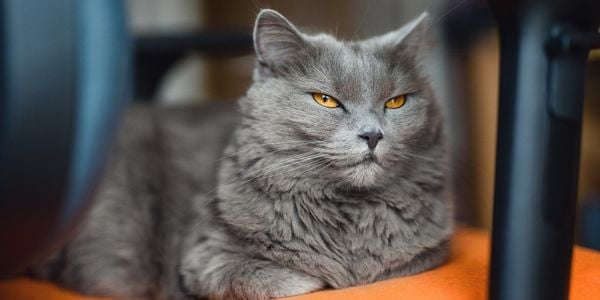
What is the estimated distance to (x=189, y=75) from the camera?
3.23 metres

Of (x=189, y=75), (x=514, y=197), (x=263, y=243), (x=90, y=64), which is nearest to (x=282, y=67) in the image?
(x=263, y=243)

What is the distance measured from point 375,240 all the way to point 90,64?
62 centimetres

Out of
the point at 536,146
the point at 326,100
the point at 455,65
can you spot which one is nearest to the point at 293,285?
the point at 326,100

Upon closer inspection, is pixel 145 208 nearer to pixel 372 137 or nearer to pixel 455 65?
pixel 372 137

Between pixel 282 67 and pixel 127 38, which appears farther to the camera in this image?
pixel 282 67

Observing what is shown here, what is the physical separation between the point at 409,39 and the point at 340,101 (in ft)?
0.57

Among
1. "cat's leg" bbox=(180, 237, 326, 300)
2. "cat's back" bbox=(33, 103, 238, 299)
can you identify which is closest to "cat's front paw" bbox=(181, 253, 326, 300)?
"cat's leg" bbox=(180, 237, 326, 300)

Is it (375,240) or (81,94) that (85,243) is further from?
(81,94)

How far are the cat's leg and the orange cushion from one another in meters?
0.03

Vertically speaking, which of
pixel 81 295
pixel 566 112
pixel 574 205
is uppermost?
Result: pixel 566 112

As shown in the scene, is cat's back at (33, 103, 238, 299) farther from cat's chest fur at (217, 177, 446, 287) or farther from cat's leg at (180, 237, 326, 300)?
cat's chest fur at (217, 177, 446, 287)

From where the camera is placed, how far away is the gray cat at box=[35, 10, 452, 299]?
0.95 metres

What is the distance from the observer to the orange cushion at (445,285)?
0.90 meters

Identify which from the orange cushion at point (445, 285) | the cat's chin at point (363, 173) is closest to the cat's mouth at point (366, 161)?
the cat's chin at point (363, 173)
